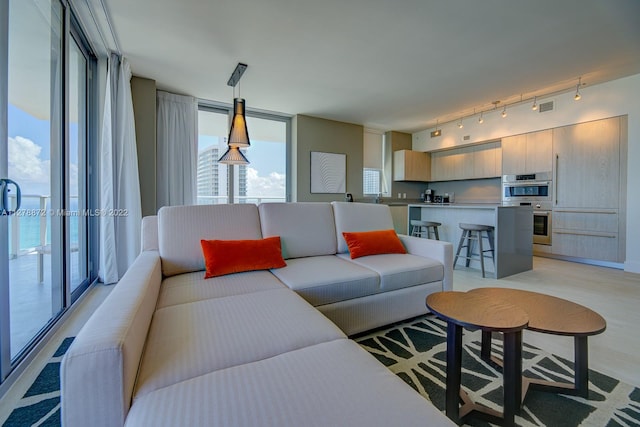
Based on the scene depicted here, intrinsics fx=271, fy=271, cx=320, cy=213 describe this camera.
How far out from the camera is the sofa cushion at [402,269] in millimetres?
1965

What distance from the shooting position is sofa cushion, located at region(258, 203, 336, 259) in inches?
88.7

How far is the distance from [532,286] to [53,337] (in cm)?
442

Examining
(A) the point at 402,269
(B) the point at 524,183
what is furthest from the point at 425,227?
(A) the point at 402,269

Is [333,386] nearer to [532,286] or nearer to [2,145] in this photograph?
[2,145]

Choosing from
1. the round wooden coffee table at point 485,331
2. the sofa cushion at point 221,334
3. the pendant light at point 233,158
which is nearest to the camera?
the sofa cushion at point 221,334

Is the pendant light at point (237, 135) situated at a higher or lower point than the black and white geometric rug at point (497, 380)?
higher

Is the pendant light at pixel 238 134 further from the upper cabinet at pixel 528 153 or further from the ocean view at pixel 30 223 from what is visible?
the upper cabinet at pixel 528 153

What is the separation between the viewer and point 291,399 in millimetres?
703

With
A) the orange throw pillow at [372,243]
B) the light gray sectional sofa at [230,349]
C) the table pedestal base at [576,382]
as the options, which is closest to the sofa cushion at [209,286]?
the light gray sectional sofa at [230,349]

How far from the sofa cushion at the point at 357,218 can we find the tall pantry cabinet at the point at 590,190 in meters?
3.48

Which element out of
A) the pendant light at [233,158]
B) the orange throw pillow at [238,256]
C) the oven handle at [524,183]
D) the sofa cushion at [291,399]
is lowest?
the sofa cushion at [291,399]

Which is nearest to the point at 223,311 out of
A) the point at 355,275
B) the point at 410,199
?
the point at 355,275

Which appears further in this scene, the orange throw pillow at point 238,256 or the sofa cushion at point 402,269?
the sofa cushion at point 402,269

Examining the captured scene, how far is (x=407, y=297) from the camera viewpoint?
6.72 feet
